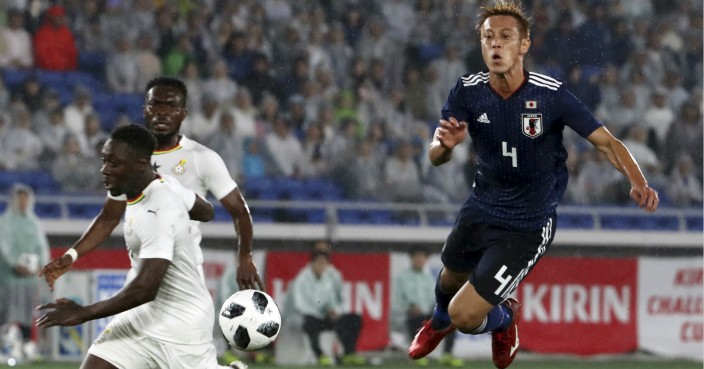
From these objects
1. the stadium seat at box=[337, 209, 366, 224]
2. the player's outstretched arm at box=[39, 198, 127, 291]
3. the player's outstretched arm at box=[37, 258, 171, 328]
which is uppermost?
the player's outstretched arm at box=[39, 198, 127, 291]

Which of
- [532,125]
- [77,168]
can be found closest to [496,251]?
[532,125]

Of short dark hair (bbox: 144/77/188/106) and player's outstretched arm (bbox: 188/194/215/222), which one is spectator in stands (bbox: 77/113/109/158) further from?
player's outstretched arm (bbox: 188/194/215/222)

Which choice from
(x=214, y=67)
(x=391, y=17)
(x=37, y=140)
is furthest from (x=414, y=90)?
→ (x=37, y=140)

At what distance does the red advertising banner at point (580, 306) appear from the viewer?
13.4 metres

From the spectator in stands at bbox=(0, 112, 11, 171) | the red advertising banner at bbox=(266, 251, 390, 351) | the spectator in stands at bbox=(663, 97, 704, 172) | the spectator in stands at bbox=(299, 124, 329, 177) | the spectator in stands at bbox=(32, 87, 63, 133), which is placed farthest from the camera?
the spectator in stands at bbox=(663, 97, 704, 172)

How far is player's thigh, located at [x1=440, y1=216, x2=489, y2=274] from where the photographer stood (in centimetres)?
752

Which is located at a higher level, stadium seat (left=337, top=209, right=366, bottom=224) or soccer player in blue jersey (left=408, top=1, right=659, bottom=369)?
soccer player in blue jersey (left=408, top=1, right=659, bottom=369)

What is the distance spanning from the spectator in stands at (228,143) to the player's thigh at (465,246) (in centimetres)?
617

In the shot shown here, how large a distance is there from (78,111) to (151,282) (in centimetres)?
836

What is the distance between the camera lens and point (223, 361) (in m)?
12.0

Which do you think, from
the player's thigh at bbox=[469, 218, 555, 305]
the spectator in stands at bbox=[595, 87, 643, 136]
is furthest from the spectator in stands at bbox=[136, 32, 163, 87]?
the player's thigh at bbox=[469, 218, 555, 305]

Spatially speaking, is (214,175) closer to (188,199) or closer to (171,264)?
(188,199)

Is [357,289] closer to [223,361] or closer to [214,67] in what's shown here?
[223,361]

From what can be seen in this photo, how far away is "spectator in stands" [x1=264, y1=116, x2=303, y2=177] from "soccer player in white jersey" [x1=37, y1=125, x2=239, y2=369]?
25.9 feet
